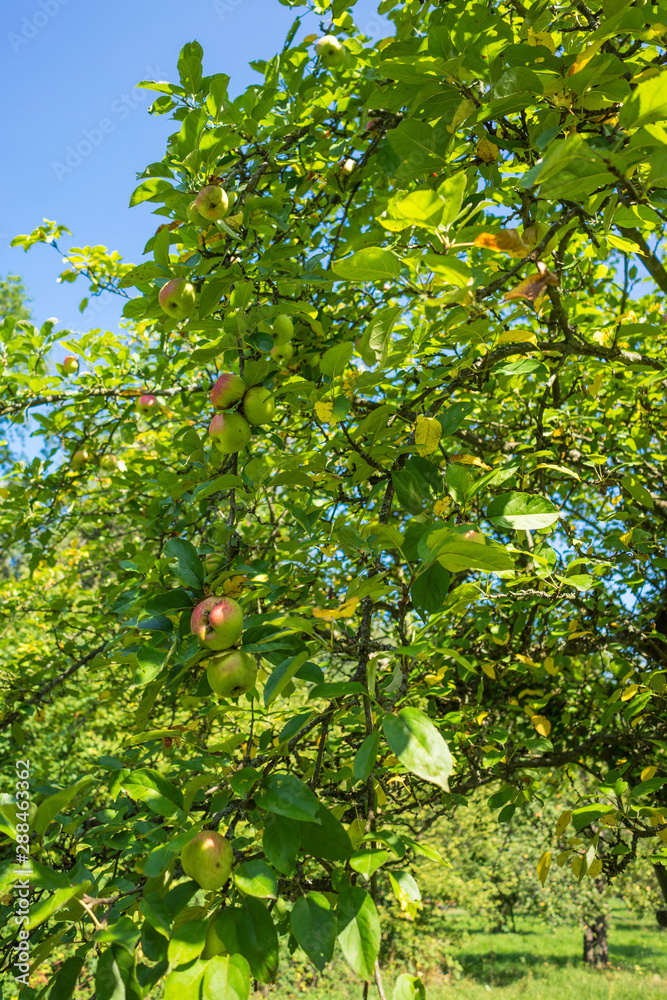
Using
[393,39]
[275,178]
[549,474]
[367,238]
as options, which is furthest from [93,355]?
[549,474]

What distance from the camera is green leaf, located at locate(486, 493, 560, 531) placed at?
3.04 ft

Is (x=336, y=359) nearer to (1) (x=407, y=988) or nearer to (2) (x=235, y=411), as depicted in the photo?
(2) (x=235, y=411)

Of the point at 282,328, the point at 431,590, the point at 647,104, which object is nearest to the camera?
the point at 647,104

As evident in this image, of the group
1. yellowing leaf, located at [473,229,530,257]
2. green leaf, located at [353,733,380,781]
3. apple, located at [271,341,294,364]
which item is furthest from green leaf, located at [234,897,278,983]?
apple, located at [271,341,294,364]

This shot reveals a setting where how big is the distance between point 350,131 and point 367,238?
51.8 inches

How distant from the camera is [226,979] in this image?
685mm

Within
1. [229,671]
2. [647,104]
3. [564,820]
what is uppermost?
[647,104]

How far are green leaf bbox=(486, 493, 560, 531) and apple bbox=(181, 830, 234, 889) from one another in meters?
0.68

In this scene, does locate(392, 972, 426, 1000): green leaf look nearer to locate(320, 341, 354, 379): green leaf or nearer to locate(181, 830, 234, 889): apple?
locate(181, 830, 234, 889): apple

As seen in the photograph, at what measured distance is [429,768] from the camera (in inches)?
25.9

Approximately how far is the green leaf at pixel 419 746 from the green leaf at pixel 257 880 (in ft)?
0.82

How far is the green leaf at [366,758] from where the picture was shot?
72 cm

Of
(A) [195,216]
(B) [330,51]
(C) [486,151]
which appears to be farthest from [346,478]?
(B) [330,51]

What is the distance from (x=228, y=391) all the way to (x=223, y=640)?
1.85 feet
